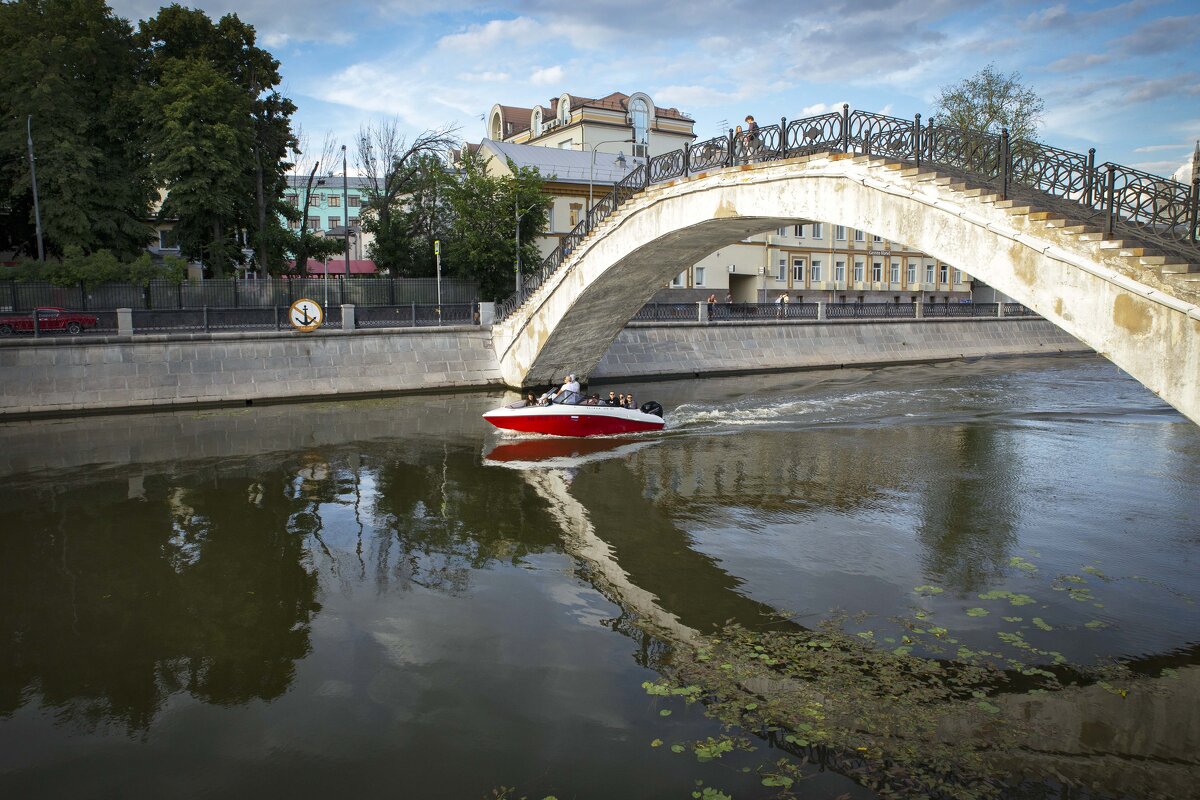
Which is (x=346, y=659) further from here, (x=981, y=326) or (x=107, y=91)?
(x=981, y=326)

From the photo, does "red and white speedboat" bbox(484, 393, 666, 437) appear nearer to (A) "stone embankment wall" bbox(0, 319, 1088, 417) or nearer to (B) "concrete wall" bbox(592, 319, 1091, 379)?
(A) "stone embankment wall" bbox(0, 319, 1088, 417)

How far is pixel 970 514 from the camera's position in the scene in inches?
475

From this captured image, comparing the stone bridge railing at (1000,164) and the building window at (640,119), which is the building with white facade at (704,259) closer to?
the building window at (640,119)

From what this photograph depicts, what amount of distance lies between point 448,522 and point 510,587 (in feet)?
9.61

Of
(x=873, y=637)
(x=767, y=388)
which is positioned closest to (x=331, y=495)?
(x=873, y=637)

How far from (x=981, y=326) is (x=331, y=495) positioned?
36487mm

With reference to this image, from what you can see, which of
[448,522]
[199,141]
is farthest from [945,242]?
[199,141]

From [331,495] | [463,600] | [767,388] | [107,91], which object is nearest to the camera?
[463,600]

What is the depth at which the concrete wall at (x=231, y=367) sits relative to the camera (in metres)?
21.4

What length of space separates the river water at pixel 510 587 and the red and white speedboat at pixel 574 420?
507 mm

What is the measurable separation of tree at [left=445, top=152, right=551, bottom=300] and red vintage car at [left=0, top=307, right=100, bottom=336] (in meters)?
13.9

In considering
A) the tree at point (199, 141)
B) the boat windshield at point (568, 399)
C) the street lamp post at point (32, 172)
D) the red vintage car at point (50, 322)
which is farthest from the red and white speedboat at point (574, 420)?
the street lamp post at point (32, 172)

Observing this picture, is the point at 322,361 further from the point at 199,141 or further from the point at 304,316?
the point at 199,141

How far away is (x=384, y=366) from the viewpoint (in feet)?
84.0
